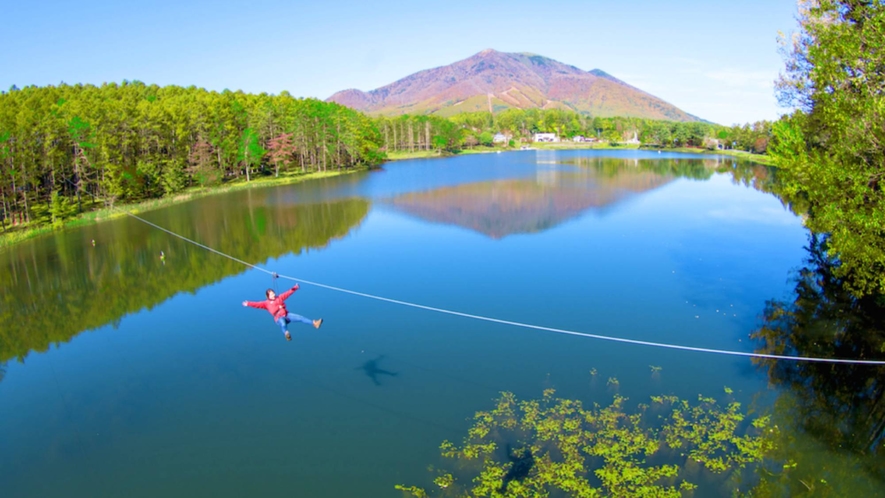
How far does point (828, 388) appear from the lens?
42.5 feet

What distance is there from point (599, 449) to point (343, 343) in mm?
8291

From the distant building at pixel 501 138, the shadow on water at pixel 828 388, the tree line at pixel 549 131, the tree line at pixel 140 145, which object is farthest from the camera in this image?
the distant building at pixel 501 138

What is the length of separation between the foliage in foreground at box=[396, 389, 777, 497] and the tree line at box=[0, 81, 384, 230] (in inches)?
1462

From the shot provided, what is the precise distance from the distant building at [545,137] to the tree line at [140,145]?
107 m

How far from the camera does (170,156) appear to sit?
54.1 m

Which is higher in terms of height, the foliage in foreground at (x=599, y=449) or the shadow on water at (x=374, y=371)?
the shadow on water at (x=374, y=371)

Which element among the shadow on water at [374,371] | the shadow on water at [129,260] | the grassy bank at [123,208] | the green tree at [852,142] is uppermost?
the green tree at [852,142]

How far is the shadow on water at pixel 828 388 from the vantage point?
1001cm

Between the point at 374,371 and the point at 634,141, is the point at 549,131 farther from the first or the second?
the point at 374,371

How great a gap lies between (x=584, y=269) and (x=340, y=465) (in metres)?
14.7

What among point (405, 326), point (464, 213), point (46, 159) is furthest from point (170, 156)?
point (405, 326)

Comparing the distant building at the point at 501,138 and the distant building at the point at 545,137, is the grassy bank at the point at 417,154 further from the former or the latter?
the distant building at the point at 545,137

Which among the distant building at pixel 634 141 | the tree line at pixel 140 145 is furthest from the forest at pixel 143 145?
the distant building at pixel 634 141

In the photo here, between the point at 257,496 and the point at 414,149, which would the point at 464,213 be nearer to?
the point at 257,496
